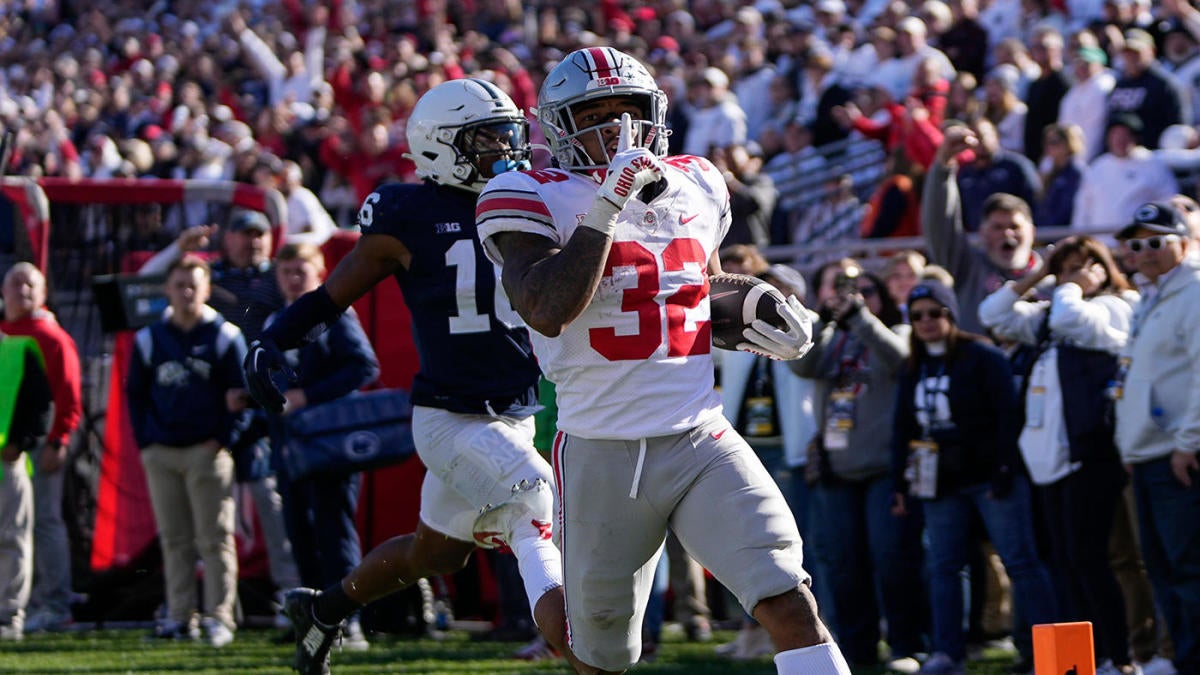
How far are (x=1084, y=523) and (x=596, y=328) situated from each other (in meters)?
3.48

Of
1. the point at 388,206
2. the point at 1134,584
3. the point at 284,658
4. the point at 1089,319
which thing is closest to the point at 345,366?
the point at 284,658

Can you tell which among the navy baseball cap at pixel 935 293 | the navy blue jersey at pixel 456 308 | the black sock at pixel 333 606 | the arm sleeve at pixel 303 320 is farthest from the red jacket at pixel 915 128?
the arm sleeve at pixel 303 320

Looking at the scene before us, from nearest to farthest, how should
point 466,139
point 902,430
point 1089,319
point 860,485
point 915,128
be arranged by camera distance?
point 466,139 → point 1089,319 → point 902,430 → point 860,485 → point 915,128

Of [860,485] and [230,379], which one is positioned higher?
[230,379]

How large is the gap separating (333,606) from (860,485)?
2.80 metres

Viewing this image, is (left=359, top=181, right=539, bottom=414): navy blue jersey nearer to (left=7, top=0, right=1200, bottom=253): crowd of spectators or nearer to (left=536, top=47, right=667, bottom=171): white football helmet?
(left=536, top=47, right=667, bottom=171): white football helmet

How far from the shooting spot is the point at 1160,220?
6.91 meters

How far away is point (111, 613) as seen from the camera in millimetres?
9586

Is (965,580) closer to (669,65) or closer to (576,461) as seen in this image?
(576,461)

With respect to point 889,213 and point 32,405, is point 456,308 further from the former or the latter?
point 889,213

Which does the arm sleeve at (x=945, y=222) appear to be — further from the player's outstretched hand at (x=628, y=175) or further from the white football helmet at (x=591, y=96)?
the player's outstretched hand at (x=628, y=175)

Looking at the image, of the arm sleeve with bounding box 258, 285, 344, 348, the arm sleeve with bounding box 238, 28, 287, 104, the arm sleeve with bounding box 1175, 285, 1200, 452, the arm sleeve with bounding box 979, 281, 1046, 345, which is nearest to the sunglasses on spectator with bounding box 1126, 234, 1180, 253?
the arm sleeve with bounding box 1175, 285, 1200, 452

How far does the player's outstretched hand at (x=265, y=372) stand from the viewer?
17.8 ft

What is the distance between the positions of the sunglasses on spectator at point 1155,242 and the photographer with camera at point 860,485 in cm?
120
